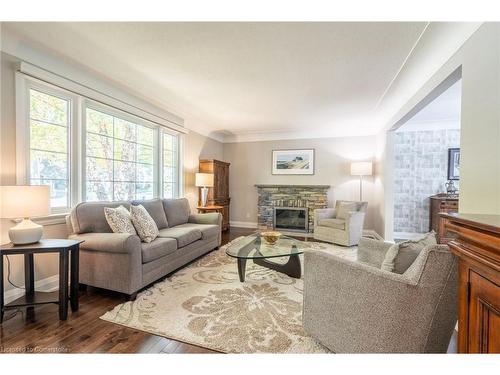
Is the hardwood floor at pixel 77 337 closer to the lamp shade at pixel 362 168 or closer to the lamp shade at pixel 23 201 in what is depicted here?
the lamp shade at pixel 23 201

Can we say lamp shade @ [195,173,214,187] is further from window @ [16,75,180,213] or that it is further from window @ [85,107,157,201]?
window @ [85,107,157,201]

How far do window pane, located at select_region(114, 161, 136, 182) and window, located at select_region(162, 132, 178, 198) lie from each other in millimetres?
716

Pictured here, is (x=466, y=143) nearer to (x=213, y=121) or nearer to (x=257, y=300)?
(x=257, y=300)

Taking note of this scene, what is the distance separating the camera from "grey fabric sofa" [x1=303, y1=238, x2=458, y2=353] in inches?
45.9

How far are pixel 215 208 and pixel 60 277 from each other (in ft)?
9.56

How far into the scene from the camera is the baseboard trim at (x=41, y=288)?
2.14m

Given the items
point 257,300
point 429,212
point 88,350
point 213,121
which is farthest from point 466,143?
point 213,121

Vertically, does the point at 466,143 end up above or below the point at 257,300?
above

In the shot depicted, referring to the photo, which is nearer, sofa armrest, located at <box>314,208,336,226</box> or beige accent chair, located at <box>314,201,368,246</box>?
beige accent chair, located at <box>314,201,368,246</box>

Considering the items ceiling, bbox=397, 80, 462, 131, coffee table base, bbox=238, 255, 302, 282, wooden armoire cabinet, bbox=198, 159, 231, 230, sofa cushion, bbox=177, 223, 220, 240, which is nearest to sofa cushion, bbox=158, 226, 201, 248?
sofa cushion, bbox=177, 223, 220, 240
